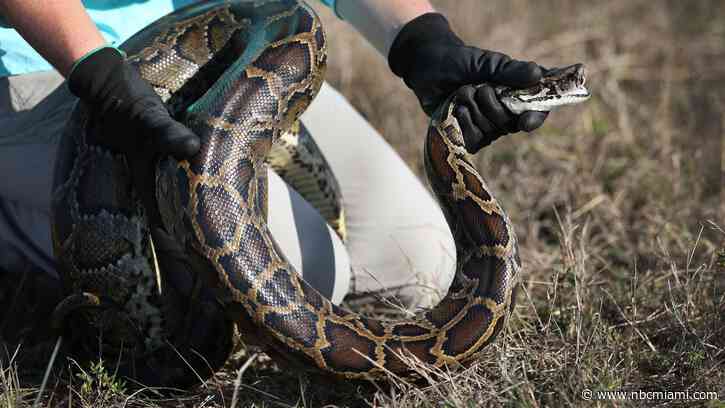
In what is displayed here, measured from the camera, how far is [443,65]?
3199 millimetres

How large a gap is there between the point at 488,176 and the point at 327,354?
8.46 feet

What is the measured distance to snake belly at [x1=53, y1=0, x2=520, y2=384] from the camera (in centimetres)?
A: 270

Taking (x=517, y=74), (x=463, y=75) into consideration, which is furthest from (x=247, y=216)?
(x=517, y=74)

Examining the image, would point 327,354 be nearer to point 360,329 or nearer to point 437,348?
point 360,329

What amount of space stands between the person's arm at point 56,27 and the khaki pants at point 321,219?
0.63 m

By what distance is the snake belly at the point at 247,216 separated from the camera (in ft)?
8.87

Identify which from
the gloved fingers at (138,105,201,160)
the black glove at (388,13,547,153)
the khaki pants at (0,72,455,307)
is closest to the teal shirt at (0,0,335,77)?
the khaki pants at (0,72,455,307)

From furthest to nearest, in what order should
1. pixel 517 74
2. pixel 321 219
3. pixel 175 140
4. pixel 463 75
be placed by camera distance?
pixel 321 219 < pixel 463 75 < pixel 517 74 < pixel 175 140

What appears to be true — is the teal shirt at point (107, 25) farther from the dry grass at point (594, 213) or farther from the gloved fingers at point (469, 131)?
the dry grass at point (594, 213)

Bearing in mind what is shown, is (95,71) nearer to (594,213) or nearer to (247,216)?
(247,216)

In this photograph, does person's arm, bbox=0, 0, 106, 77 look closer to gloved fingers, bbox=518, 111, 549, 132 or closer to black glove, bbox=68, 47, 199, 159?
black glove, bbox=68, 47, 199, 159

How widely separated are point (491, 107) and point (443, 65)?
0.95ft

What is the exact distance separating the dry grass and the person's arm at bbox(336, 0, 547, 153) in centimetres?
60

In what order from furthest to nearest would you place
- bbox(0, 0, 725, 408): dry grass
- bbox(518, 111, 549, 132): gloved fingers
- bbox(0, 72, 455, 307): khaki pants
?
bbox(0, 72, 455, 307): khaki pants < bbox(518, 111, 549, 132): gloved fingers < bbox(0, 0, 725, 408): dry grass
